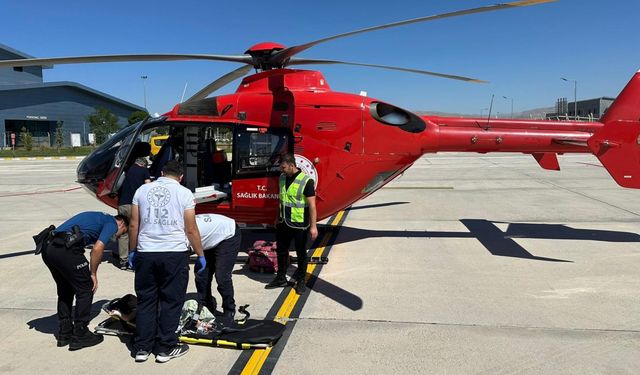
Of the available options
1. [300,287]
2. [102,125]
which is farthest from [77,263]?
[102,125]

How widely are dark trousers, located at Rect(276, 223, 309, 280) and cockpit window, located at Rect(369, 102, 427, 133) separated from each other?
8.66ft

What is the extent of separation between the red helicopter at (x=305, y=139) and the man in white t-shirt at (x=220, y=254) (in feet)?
8.25

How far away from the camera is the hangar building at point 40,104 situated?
202 ft

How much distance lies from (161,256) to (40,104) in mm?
74329

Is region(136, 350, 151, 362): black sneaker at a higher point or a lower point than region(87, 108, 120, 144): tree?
lower

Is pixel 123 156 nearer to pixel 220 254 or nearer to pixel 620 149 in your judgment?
pixel 220 254

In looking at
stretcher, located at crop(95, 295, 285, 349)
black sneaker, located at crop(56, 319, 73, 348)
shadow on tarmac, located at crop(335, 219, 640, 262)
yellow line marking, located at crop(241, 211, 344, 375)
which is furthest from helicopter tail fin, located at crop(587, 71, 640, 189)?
black sneaker, located at crop(56, 319, 73, 348)

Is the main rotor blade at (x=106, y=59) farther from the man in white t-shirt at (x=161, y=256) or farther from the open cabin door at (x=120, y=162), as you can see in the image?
the man in white t-shirt at (x=161, y=256)

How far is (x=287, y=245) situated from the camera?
568 centimetres

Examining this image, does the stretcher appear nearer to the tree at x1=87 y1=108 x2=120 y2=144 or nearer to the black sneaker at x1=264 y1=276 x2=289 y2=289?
the black sneaker at x1=264 y1=276 x2=289 y2=289

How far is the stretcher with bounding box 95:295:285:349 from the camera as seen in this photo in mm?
4098

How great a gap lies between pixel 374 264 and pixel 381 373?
3067mm

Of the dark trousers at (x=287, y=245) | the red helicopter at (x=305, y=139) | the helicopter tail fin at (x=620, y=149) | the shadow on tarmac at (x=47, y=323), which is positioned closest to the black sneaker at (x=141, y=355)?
the shadow on tarmac at (x=47, y=323)

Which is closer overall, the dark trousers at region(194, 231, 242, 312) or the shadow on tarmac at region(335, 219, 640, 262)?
the dark trousers at region(194, 231, 242, 312)
